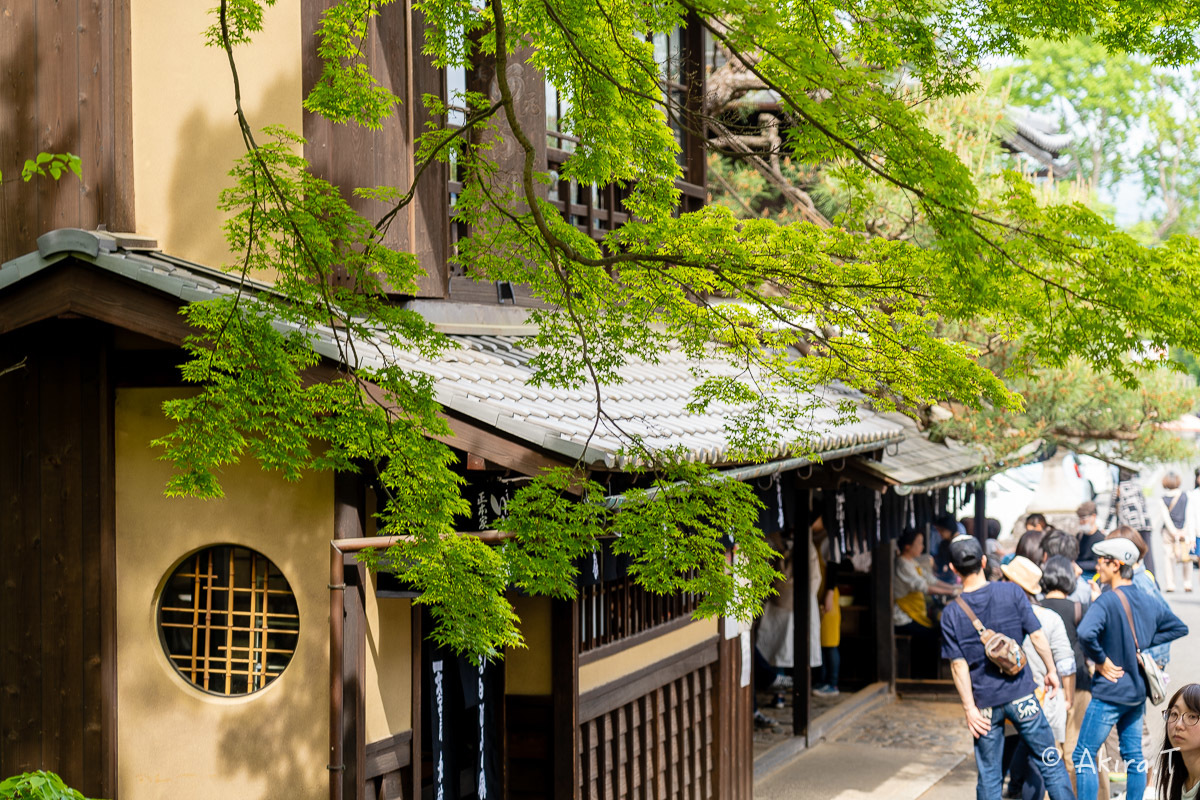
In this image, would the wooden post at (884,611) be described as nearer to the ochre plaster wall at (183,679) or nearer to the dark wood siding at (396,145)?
the dark wood siding at (396,145)

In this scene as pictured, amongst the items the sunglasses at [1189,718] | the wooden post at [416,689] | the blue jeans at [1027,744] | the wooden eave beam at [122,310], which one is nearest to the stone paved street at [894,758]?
the blue jeans at [1027,744]

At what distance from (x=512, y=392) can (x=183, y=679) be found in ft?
8.14

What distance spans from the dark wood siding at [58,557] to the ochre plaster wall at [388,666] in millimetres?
1463

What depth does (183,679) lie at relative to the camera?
6816 mm

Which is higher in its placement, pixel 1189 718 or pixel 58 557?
pixel 58 557

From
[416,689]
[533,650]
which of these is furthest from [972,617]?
[416,689]

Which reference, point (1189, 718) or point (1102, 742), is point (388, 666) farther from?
point (1102, 742)

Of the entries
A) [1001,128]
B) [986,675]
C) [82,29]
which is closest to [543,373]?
[82,29]

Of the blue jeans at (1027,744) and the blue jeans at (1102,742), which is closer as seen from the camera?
the blue jeans at (1027,744)

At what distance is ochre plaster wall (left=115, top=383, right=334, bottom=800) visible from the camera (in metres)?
6.62

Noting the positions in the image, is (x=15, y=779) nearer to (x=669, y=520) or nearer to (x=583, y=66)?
(x=669, y=520)

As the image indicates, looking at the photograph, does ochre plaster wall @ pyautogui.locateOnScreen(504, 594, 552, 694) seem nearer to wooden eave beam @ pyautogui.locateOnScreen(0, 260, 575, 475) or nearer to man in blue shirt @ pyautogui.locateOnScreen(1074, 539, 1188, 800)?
wooden eave beam @ pyautogui.locateOnScreen(0, 260, 575, 475)

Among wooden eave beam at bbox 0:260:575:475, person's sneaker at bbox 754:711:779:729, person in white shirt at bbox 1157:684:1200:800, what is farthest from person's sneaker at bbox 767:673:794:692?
person in white shirt at bbox 1157:684:1200:800

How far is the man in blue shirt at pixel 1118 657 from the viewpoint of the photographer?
884 cm
